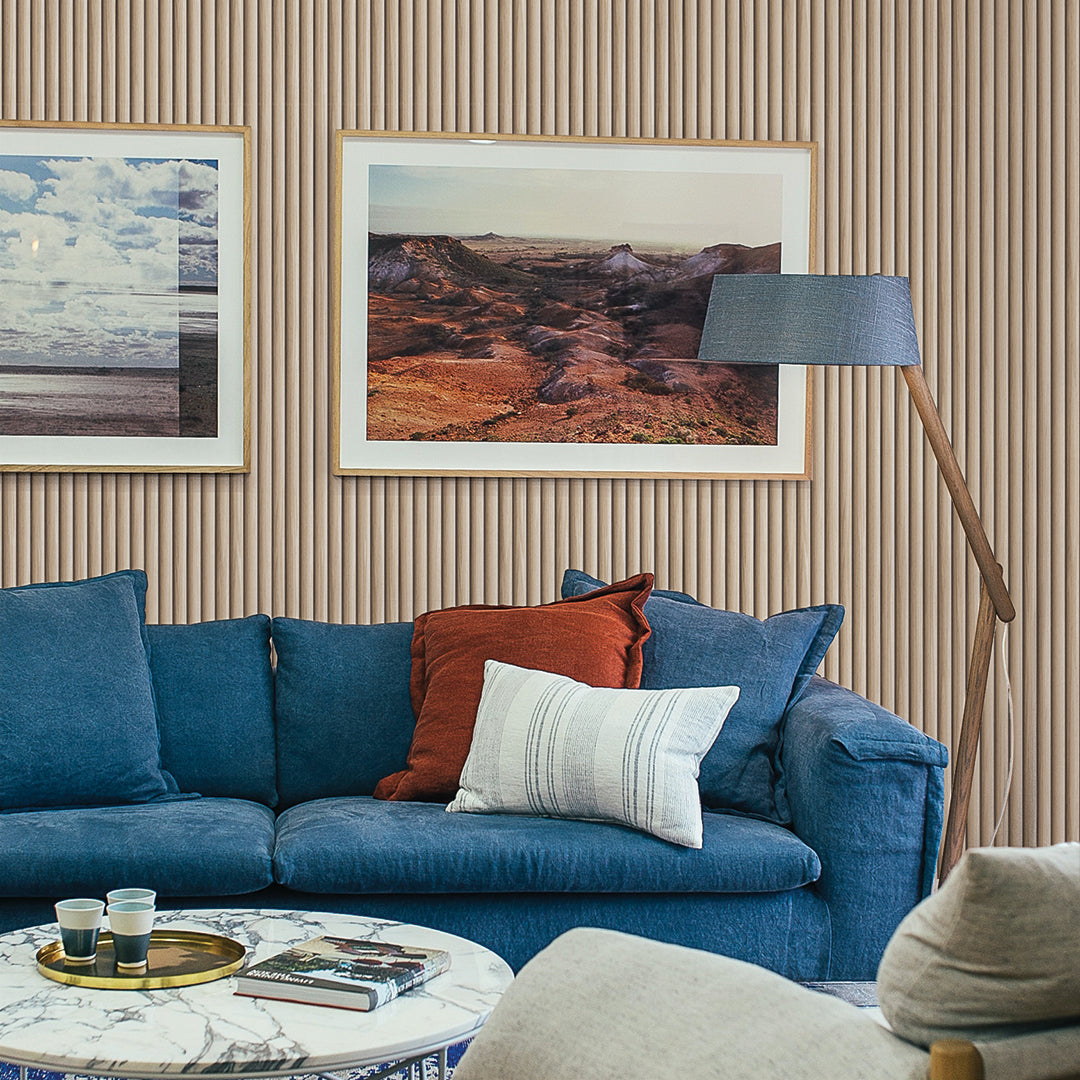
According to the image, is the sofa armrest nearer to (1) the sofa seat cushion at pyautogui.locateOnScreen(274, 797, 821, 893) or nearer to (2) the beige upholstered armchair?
(1) the sofa seat cushion at pyautogui.locateOnScreen(274, 797, 821, 893)

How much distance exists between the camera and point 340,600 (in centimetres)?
362

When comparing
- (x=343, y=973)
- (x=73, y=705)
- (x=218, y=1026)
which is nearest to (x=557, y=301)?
(x=73, y=705)

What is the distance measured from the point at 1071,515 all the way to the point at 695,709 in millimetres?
1670

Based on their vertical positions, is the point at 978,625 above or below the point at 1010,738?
above

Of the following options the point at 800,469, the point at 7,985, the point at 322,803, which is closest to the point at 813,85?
the point at 800,469

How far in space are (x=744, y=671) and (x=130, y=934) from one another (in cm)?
155

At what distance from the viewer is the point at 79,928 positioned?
1.77 meters

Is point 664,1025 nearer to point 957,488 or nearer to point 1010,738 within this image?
point 957,488

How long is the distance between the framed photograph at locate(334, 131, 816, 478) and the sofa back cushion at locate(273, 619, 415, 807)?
0.69 m

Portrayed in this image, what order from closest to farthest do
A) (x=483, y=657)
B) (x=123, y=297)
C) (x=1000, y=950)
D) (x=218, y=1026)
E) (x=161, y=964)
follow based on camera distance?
(x=1000, y=950), (x=218, y=1026), (x=161, y=964), (x=483, y=657), (x=123, y=297)

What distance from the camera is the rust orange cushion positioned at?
2828mm

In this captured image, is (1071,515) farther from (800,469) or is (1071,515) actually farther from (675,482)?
(675,482)

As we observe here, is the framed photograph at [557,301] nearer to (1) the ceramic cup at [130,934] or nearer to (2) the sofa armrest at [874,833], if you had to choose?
(2) the sofa armrest at [874,833]

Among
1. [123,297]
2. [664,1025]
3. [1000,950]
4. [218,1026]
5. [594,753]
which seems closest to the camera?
[1000,950]
